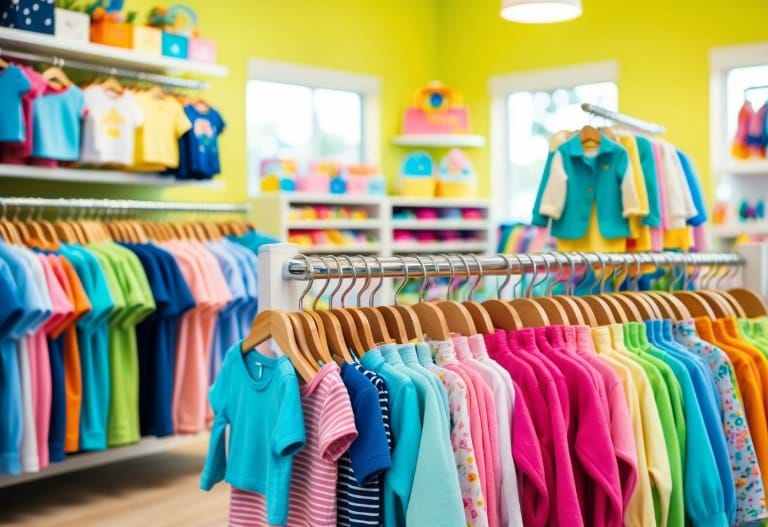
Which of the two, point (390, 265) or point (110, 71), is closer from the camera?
point (390, 265)

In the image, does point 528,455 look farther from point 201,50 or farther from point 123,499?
point 201,50

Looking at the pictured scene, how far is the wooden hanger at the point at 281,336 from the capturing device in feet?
6.60

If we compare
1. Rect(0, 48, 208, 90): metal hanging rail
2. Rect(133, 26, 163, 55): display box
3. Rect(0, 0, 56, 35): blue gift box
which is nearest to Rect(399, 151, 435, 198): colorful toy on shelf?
Rect(0, 48, 208, 90): metal hanging rail

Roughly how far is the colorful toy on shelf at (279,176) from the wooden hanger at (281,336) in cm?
412

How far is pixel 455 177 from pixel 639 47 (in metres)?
1.54

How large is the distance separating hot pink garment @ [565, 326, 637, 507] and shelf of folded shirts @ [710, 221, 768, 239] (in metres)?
4.01

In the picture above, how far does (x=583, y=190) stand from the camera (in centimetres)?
442

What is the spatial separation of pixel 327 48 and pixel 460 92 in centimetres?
124

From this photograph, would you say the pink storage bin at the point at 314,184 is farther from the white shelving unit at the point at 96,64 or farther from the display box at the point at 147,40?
the display box at the point at 147,40

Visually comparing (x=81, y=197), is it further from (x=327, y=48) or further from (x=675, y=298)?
(x=675, y=298)

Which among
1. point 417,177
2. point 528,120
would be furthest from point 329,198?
point 528,120

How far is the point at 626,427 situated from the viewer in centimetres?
225

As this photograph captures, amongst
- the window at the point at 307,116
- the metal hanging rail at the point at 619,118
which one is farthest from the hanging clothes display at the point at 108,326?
the metal hanging rail at the point at 619,118

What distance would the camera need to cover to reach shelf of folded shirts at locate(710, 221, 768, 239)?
19.5 ft
